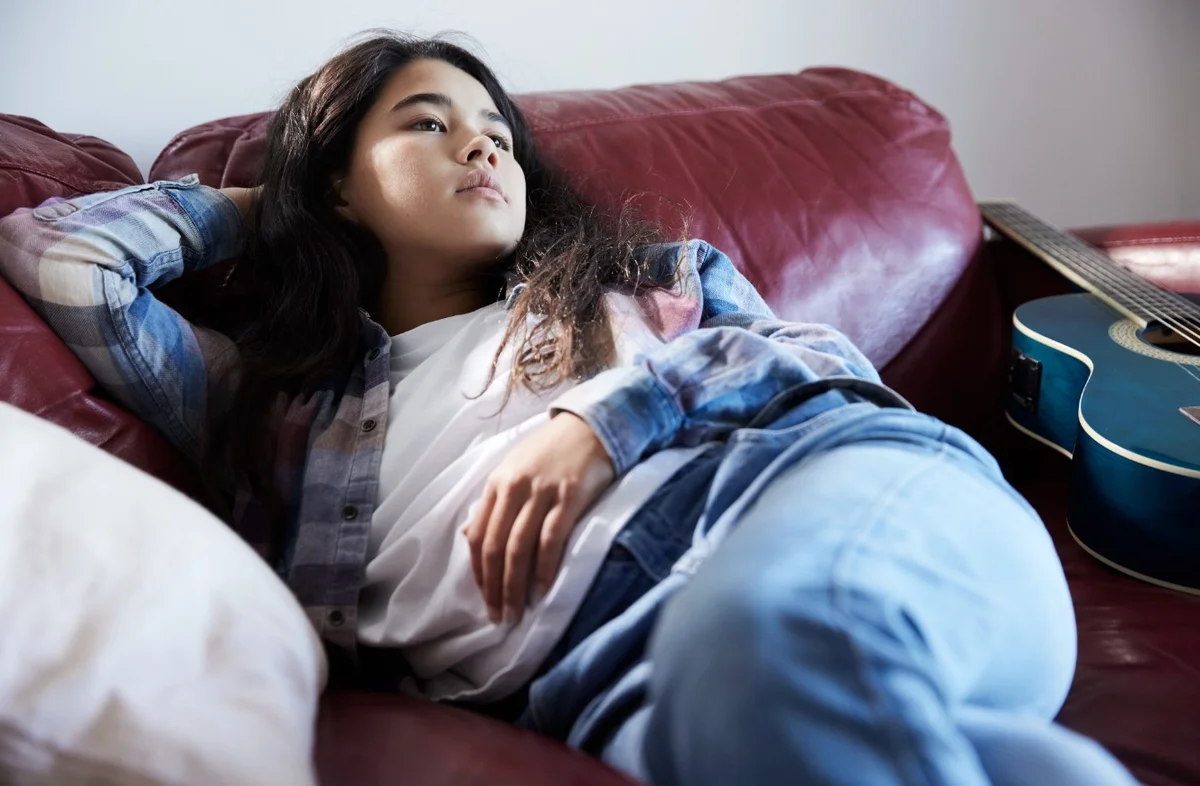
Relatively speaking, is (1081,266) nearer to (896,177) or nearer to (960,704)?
(896,177)

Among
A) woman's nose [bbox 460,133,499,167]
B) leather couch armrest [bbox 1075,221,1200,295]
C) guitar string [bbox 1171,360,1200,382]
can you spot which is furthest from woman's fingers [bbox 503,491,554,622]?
leather couch armrest [bbox 1075,221,1200,295]

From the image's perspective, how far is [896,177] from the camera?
132 cm

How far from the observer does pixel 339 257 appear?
42.2 inches

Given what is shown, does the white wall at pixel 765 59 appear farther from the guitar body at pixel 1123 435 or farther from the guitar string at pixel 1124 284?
the guitar body at pixel 1123 435

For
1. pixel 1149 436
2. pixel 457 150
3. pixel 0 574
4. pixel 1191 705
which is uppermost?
pixel 457 150

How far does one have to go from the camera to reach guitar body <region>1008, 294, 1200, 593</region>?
928mm

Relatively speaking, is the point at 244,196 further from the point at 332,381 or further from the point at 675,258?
the point at 675,258

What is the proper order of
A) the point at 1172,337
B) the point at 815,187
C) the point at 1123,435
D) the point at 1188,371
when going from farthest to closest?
the point at 815,187
the point at 1172,337
the point at 1188,371
the point at 1123,435

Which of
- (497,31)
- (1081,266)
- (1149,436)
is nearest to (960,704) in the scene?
(1149,436)

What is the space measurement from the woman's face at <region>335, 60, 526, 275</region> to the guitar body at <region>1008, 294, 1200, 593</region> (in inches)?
25.7

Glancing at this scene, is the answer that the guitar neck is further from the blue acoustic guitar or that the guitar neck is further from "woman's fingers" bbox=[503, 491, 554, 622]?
"woman's fingers" bbox=[503, 491, 554, 622]

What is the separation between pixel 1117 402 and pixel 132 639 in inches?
37.7

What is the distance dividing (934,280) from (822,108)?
30 cm

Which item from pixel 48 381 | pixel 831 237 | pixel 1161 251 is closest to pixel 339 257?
pixel 48 381
